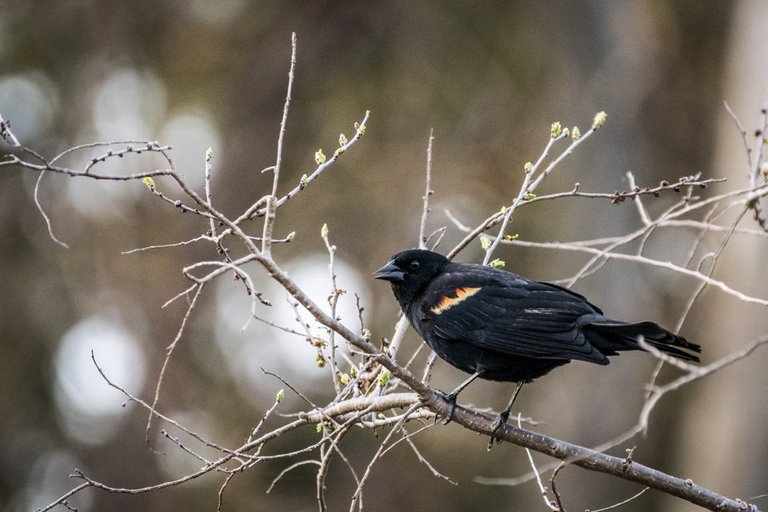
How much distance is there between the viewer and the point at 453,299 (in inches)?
201

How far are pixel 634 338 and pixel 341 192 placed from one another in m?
10.3

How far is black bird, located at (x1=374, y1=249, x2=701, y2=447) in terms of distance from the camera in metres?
4.50

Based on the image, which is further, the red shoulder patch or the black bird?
the red shoulder patch

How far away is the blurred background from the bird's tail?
6293 mm

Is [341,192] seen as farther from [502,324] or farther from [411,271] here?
[502,324]

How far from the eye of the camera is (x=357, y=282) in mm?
13617

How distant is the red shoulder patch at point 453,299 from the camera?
201 inches

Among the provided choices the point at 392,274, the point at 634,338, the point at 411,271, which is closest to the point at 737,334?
the point at 411,271

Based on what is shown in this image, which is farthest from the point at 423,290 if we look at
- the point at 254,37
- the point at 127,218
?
the point at 254,37

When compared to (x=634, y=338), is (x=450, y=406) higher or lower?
lower

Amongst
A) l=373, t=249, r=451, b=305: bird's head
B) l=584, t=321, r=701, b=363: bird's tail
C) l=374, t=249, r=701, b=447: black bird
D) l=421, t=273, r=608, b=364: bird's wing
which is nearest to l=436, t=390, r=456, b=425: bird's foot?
l=374, t=249, r=701, b=447: black bird

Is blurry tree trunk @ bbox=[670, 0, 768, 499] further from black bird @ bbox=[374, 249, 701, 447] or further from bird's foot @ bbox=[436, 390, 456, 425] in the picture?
bird's foot @ bbox=[436, 390, 456, 425]

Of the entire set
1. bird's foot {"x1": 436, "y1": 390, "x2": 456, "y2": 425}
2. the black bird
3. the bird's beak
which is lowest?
bird's foot {"x1": 436, "y1": 390, "x2": 456, "y2": 425}

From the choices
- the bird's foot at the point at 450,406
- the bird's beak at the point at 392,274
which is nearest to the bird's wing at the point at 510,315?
the bird's beak at the point at 392,274
